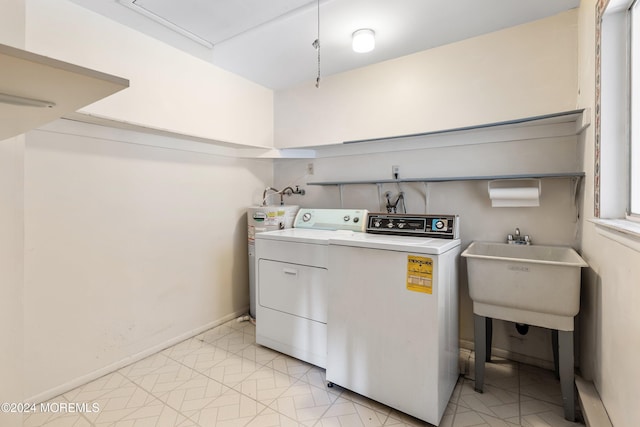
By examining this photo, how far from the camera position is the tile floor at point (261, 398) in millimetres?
1593

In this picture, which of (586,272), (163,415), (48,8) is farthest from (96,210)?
(586,272)

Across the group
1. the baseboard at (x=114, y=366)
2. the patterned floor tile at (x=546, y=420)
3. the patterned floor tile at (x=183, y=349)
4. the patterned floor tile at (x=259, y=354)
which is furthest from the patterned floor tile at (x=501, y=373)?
the baseboard at (x=114, y=366)

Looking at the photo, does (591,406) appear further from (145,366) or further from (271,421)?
(145,366)

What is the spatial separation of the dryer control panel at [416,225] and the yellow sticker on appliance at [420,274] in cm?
45

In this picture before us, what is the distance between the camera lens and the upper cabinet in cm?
51

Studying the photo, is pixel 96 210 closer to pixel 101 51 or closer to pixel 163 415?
pixel 101 51

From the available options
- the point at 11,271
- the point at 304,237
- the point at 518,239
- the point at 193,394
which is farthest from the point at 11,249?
the point at 518,239

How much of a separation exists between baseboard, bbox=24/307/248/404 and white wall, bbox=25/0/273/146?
64.2 inches

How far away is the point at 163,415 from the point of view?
1637 millimetres

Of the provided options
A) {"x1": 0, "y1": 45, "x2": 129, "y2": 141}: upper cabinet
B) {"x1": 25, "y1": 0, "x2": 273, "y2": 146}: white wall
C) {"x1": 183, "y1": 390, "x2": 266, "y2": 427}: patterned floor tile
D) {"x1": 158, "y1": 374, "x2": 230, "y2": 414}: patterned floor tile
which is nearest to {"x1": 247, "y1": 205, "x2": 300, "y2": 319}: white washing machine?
{"x1": 25, "y1": 0, "x2": 273, "y2": 146}: white wall

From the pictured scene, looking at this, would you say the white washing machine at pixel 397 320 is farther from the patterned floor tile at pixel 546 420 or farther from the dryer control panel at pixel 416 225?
the patterned floor tile at pixel 546 420

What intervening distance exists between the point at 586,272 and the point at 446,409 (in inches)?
43.0

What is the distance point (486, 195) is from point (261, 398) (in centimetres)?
199

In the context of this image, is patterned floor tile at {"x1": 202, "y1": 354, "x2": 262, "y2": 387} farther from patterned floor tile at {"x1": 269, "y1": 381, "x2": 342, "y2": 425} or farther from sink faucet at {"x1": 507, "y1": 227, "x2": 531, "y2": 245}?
sink faucet at {"x1": 507, "y1": 227, "x2": 531, "y2": 245}
